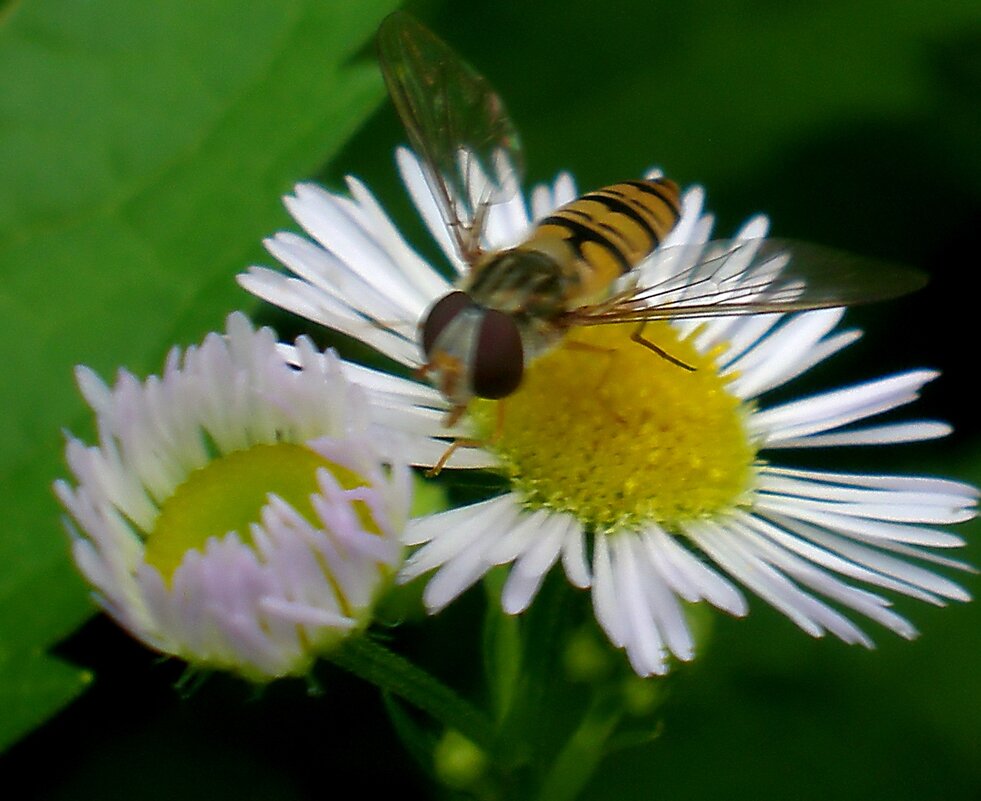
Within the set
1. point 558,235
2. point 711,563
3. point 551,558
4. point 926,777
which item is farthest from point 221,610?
point 926,777

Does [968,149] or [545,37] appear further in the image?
[545,37]

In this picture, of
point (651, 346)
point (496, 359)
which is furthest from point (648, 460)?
point (496, 359)

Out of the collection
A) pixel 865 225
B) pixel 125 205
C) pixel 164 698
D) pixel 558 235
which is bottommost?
pixel 865 225

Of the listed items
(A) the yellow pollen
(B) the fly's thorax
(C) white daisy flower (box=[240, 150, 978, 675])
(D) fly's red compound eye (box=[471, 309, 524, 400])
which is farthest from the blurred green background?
(D) fly's red compound eye (box=[471, 309, 524, 400])

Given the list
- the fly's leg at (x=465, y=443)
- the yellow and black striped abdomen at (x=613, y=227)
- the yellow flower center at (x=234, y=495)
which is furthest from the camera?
the yellow and black striped abdomen at (x=613, y=227)

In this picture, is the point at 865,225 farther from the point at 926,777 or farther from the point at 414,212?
the point at 926,777

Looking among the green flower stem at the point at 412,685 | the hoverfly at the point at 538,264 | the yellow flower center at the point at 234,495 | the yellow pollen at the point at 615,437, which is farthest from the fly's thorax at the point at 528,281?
the green flower stem at the point at 412,685

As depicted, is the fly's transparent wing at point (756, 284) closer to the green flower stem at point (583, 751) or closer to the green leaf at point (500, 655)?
the green leaf at point (500, 655)
